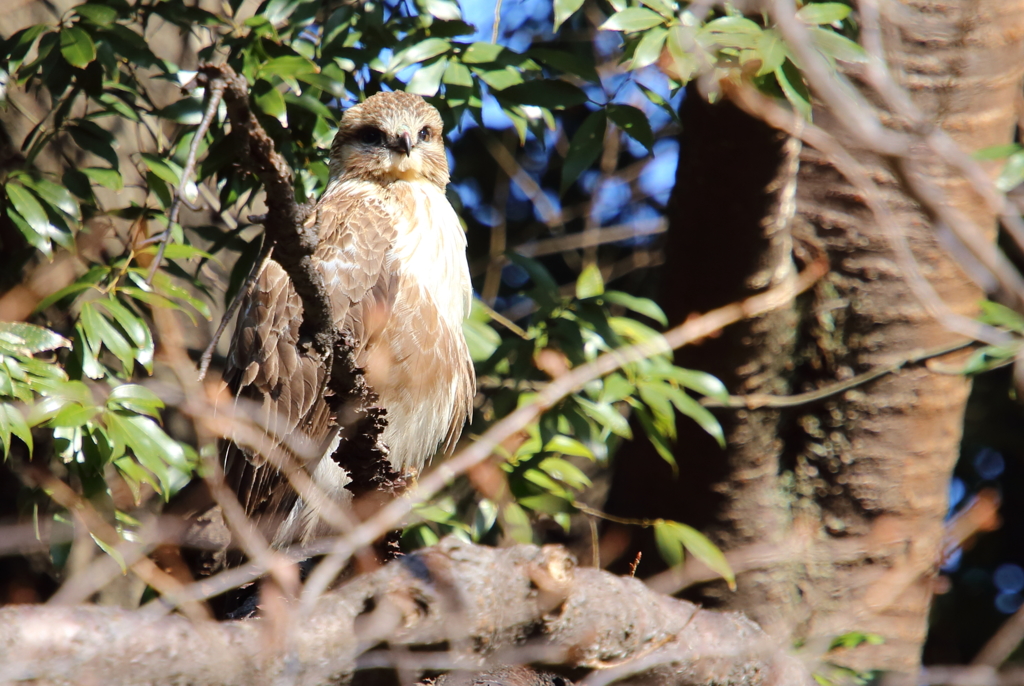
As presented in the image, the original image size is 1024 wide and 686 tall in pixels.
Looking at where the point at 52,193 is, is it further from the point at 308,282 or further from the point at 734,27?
the point at 734,27

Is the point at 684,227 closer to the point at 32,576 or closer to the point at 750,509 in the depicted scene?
the point at 750,509

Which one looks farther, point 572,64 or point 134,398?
point 572,64

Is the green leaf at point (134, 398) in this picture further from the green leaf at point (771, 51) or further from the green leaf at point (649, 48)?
the green leaf at point (771, 51)

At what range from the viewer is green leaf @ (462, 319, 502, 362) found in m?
3.16

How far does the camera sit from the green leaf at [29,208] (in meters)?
2.58

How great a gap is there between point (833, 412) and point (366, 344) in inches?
79.7

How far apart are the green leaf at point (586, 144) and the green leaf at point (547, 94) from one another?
9 centimetres

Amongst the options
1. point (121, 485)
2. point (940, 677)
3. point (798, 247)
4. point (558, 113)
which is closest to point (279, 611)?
point (940, 677)

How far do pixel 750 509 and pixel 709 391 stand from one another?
2.96ft

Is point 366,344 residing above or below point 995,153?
below

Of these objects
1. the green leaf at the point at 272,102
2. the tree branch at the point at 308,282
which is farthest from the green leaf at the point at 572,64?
the tree branch at the point at 308,282

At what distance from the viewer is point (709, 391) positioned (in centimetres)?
308

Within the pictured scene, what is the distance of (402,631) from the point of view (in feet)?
5.29

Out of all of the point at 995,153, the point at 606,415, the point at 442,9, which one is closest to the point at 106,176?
the point at 442,9
